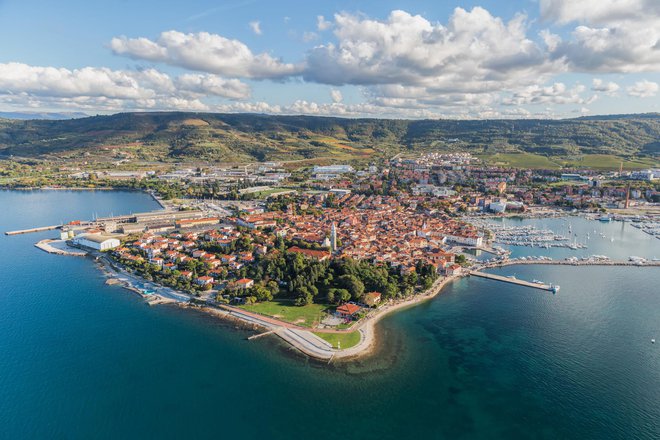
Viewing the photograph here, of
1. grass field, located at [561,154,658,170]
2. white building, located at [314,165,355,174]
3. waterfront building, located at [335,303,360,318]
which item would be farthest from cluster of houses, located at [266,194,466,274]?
grass field, located at [561,154,658,170]

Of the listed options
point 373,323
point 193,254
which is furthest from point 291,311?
point 193,254

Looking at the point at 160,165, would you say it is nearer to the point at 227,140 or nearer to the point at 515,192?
the point at 227,140

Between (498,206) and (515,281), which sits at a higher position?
(498,206)

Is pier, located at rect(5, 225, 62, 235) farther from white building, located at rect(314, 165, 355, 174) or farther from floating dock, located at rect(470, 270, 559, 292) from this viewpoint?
white building, located at rect(314, 165, 355, 174)

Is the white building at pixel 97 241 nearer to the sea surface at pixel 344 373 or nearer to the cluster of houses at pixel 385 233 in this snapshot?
the sea surface at pixel 344 373

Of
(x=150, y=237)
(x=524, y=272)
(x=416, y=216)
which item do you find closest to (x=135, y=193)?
(x=150, y=237)

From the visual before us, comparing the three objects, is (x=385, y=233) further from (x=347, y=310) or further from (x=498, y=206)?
(x=498, y=206)
